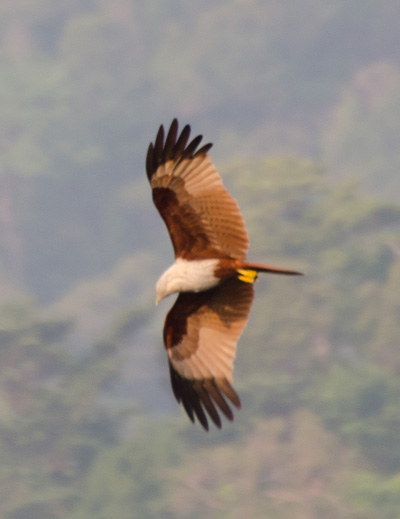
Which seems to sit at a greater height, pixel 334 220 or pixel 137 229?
pixel 137 229

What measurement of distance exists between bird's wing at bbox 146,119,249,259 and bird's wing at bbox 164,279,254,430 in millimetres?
379

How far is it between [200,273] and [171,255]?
85.1 meters

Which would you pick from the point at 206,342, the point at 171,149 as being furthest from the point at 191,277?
the point at 171,149

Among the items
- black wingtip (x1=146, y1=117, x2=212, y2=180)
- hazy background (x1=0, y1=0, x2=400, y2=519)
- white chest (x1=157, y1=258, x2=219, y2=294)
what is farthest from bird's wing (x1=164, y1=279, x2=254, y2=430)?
hazy background (x1=0, y1=0, x2=400, y2=519)

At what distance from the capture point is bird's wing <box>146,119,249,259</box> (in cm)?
704

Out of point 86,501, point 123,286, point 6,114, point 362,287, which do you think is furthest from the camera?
point 6,114

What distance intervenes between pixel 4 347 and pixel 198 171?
127ft

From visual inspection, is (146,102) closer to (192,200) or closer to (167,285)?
(192,200)

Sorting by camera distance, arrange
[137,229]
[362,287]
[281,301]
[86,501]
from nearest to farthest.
Result: [86,501] < [281,301] < [362,287] < [137,229]

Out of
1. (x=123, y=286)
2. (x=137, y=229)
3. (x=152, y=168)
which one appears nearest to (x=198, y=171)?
(x=152, y=168)

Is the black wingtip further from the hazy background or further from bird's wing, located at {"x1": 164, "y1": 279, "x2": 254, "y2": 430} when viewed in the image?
the hazy background

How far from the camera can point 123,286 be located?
3664 inches

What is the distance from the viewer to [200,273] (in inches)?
275

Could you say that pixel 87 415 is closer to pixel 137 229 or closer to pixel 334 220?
pixel 334 220
